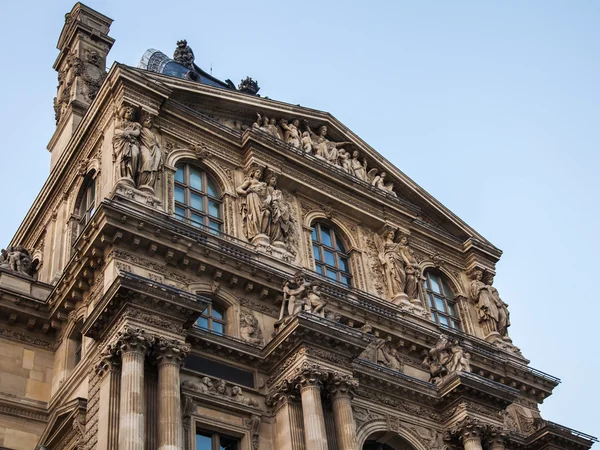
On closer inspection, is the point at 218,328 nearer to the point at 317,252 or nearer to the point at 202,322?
the point at 202,322

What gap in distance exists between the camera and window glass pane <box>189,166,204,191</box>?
28875mm

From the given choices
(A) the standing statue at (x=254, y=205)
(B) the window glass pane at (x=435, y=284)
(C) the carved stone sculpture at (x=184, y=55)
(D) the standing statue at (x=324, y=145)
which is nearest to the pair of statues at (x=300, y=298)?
(A) the standing statue at (x=254, y=205)

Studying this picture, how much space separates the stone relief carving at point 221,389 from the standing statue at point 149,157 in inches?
249

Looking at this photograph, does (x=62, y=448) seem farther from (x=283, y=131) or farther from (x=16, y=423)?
(x=283, y=131)

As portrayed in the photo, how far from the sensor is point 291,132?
32750 mm

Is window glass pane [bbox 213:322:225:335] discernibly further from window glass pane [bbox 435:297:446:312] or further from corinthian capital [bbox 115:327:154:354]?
window glass pane [bbox 435:297:446:312]

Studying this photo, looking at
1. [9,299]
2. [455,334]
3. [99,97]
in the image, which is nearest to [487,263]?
[455,334]

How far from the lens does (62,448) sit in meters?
23.5

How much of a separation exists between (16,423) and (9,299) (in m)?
3.64

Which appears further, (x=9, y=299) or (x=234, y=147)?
(x=234, y=147)

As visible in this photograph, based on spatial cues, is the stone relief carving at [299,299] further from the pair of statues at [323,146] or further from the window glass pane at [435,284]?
the window glass pane at [435,284]

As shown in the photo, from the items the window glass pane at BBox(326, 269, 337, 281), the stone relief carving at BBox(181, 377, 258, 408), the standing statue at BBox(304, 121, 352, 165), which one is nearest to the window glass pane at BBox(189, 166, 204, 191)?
the window glass pane at BBox(326, 269, 337, 281)

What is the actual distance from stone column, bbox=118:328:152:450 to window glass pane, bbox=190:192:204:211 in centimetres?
732

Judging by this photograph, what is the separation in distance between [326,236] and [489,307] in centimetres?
726
